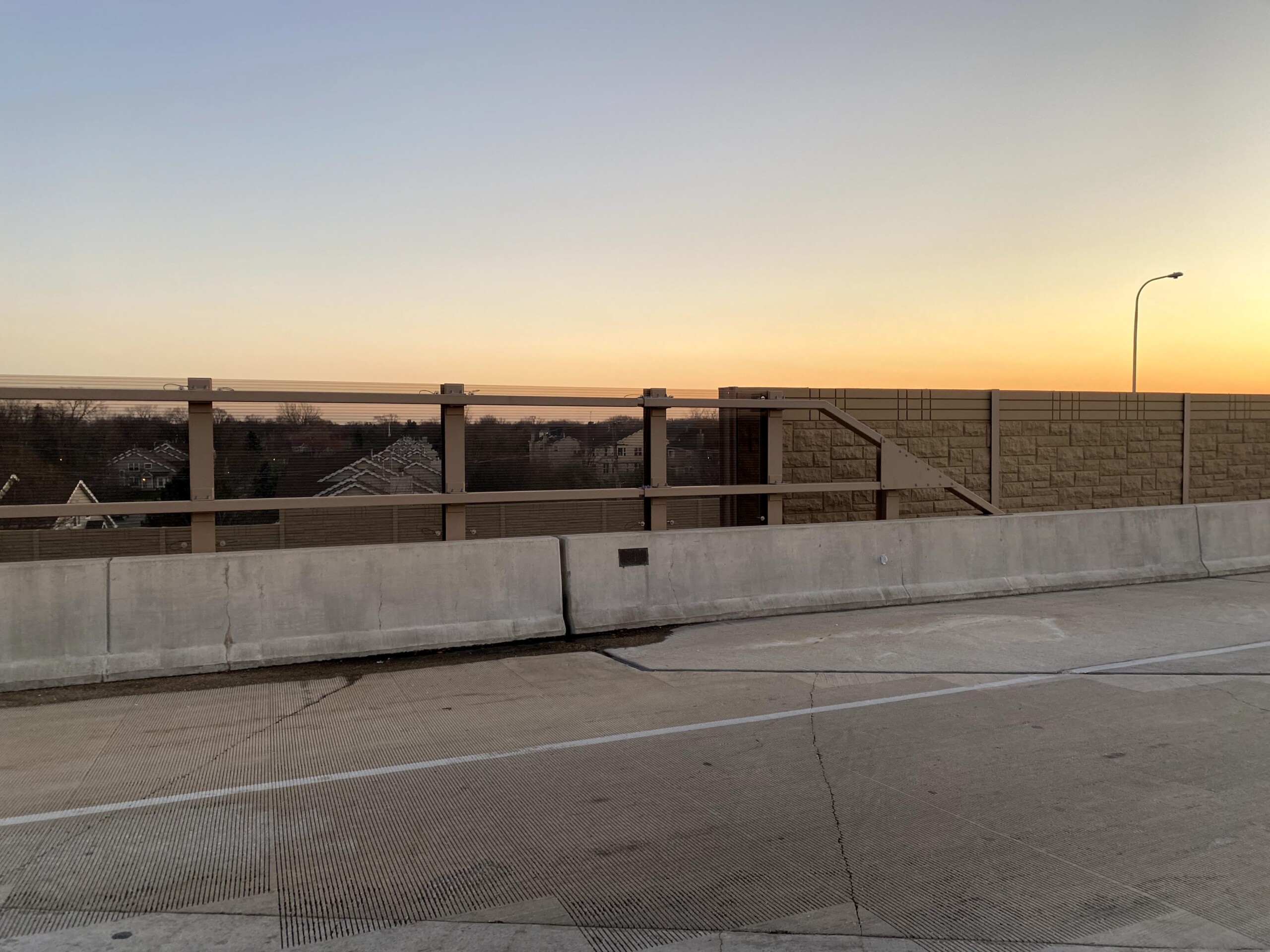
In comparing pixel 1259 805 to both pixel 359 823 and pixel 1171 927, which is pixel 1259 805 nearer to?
pixel 1171 927

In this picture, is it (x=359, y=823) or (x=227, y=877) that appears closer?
(x=227, y=877)

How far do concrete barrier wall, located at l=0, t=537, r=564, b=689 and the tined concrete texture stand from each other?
65 centimetres

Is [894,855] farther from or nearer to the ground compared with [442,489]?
nearer to the ground

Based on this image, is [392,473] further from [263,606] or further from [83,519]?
[83,519]

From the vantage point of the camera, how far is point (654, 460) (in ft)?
41.1

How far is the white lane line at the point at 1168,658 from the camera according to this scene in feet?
30.1

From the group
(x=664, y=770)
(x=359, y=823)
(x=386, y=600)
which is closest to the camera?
(x=359, y=823)

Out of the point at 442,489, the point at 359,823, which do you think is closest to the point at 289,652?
the point at 442,489

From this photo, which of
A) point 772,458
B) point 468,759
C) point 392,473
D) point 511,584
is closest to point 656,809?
point 468,759

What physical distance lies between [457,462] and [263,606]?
8.75 ft

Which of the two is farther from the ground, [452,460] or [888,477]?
[452,460]

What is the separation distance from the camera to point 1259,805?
5742 mm

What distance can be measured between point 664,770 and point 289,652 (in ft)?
14.9

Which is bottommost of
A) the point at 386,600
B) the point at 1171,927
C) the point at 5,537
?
the point at 1171,927
